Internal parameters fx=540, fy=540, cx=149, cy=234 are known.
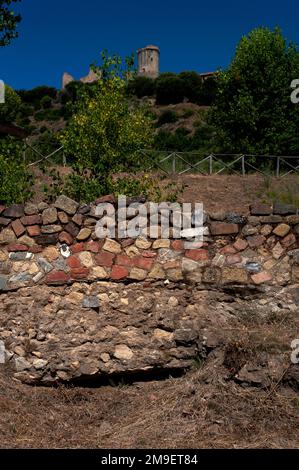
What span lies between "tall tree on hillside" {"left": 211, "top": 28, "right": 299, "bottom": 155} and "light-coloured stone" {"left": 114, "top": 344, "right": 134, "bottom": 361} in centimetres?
1471

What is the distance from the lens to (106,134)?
911 centimetres

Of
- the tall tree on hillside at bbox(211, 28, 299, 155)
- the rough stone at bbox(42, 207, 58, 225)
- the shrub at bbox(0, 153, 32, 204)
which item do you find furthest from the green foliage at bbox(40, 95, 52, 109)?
the rough stone at bbox(42, 207, 58, 225)

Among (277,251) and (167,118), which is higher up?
(167,118)

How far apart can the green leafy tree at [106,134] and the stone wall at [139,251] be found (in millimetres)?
3134

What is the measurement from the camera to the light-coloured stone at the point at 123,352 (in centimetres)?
529

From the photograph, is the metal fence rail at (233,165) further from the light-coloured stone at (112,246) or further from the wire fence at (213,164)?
the light-coloured stone at (112,246)

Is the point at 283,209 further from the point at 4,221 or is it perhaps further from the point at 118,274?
the point at 4,221

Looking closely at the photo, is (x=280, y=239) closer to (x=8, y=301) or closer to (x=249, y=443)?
(x=249, y=443)

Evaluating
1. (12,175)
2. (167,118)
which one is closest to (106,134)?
(12,175)

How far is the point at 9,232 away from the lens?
566 cm

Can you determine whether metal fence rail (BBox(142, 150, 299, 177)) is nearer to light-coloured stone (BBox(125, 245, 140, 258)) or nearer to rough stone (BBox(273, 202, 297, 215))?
rough stone (BBox(273, 202, 297, 215))

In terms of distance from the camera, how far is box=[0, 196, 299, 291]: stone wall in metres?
5.50

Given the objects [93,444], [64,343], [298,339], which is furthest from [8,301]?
[298,339]

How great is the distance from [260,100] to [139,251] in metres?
15.3
